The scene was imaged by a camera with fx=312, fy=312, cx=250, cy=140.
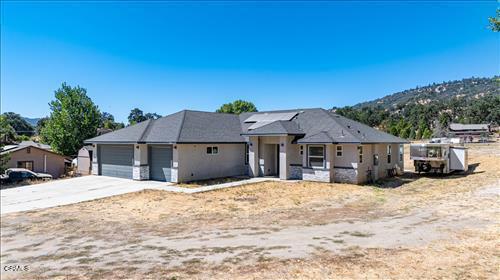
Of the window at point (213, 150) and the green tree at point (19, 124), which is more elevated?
the green tree at point (19, 124)

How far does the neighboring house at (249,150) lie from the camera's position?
1945 centimetres

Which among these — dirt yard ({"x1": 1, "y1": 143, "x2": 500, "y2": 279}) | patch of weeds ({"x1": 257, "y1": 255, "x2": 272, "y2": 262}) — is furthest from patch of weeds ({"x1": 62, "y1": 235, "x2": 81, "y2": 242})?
patch of weeds ({"x1": 257, "y1": 255, "x2": 272, "y2": 262})

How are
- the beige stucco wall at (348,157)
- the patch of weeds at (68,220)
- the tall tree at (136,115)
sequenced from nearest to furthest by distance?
the patch of weeds at (68,220), the beige stucco wall at (348,157), the tall tree at (136,115)

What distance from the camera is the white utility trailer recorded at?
2188cm

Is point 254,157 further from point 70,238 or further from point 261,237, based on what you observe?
point 70,238

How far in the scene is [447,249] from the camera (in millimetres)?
7340

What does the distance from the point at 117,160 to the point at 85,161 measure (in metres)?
6.24

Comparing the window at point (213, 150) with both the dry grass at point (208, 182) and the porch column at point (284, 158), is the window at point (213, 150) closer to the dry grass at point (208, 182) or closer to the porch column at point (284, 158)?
the dry grass at point (208, 182)

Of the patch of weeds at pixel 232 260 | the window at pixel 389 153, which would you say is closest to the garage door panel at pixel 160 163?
the patch of weeds at pixel 232 260

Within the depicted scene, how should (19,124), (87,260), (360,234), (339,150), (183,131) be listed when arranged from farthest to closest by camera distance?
(19,124), (183,131), (339,150), (360,234), (87,260)

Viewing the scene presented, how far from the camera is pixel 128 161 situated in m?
21.8

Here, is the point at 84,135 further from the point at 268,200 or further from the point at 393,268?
the point at 393,268

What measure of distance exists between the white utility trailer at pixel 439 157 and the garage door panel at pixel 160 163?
57.2 feet

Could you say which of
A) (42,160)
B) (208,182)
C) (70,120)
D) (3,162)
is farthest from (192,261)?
(70,120)
